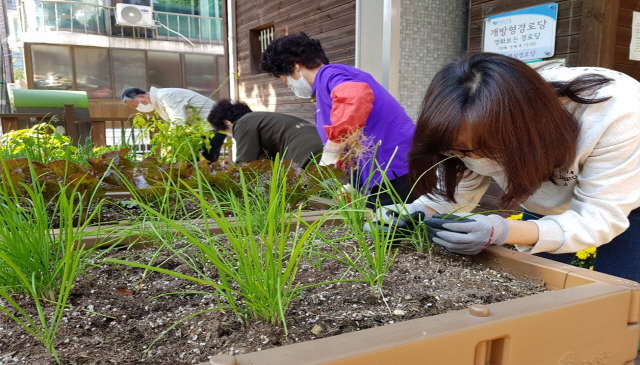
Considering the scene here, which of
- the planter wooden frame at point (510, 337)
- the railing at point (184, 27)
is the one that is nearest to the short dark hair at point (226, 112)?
the planter wooden frame at point (510, 337)

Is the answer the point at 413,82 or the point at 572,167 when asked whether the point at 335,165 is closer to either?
the point at 572,167

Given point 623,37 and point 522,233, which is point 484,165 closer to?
point 522,233

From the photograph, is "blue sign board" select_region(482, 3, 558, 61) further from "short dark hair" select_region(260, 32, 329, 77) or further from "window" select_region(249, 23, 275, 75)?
"window" select_region(249, 23, 275, 75)

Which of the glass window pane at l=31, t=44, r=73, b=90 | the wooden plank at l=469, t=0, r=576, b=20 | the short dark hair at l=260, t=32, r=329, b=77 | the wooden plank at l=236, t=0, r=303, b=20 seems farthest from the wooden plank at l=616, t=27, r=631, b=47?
the glass window pane at l=31, t=44, r=73, b=90

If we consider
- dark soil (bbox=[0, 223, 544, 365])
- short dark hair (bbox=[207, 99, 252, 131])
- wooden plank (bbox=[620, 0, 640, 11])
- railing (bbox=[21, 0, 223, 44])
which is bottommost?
dark soil (bbox=[0, 223, 544, 365])

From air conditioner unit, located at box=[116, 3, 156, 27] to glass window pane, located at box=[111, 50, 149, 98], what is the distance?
2.69ft

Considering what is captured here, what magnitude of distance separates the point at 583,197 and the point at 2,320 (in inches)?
47.8

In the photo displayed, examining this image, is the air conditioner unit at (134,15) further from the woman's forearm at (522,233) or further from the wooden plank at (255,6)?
the woman's forearm at (522,233)

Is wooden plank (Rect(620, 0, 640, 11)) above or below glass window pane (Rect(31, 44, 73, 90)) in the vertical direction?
below

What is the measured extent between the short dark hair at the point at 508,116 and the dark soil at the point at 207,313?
0.26 meters

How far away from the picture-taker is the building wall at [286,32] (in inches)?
175

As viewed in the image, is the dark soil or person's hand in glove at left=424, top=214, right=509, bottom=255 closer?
the dark soil

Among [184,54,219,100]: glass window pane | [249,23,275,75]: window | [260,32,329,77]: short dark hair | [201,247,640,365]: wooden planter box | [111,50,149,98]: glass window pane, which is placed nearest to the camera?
[201,247,640,365]: wooden planter box

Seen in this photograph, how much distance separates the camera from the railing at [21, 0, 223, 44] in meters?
12.3
